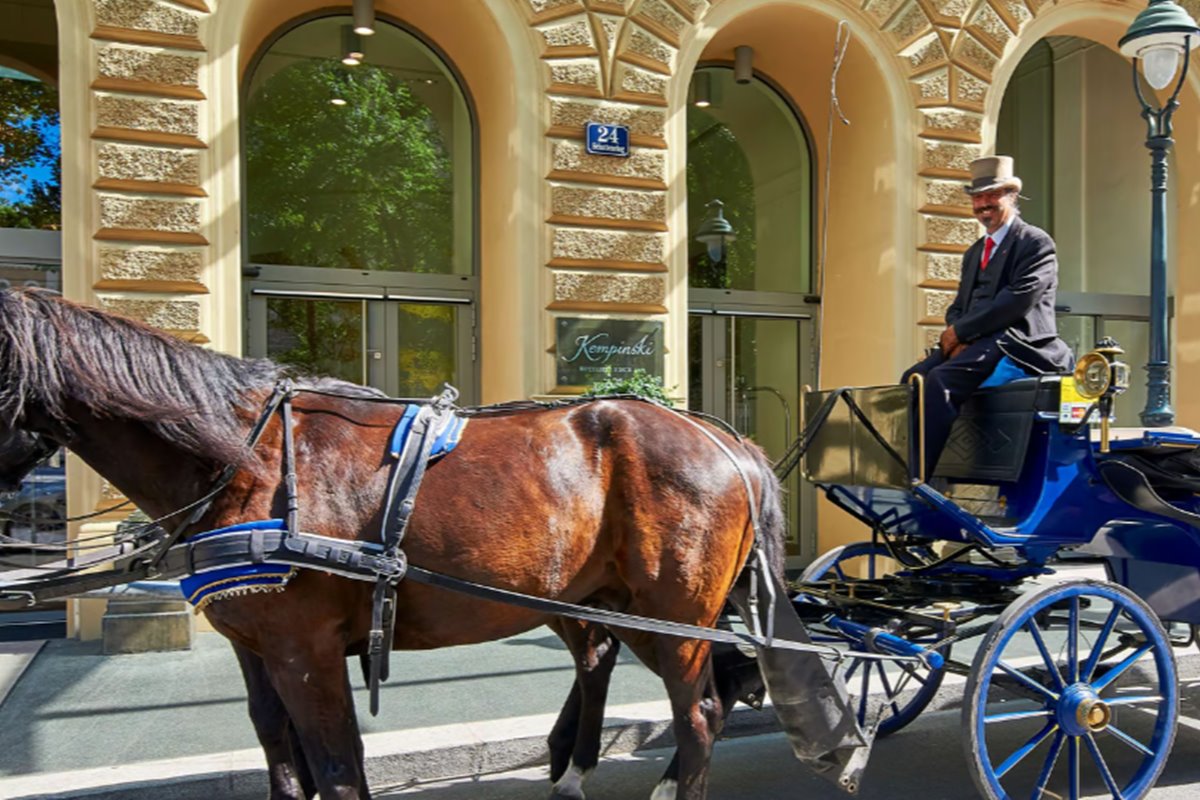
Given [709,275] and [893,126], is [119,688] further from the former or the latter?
[893,126]

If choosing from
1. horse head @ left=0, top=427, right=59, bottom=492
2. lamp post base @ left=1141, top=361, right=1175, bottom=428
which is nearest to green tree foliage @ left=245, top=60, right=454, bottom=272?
horse head @ left=0, top=427, right=59, bottom=492

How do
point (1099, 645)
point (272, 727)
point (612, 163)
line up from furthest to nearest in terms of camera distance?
point (612, 163), point (1099, 645), point (272, 727)

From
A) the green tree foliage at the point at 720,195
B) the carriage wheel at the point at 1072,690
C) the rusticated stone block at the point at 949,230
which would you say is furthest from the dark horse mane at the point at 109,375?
the rusticated stone block at the point at 949,230

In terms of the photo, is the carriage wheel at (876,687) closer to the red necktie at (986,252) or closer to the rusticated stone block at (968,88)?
the red necktie at (986,252)

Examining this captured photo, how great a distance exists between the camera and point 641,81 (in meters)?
7.83

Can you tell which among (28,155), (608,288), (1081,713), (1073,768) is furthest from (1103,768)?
(28,155)

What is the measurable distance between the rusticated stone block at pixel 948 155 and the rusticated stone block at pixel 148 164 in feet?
20.5

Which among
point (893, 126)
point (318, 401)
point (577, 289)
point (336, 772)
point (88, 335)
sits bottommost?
point (336, 772)

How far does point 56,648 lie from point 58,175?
12.5 feet

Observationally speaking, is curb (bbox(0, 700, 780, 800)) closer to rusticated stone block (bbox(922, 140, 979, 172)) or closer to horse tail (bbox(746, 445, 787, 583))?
horse tail (bbox(746, 445, 787, 583))

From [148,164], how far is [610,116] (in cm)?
348

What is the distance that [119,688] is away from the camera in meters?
5.42

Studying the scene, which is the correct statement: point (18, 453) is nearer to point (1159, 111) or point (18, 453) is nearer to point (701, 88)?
point (1159, 111)

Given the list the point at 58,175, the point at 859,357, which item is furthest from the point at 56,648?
the point at 859,357
